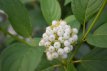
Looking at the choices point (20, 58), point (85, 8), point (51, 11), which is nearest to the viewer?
point (20, 58)

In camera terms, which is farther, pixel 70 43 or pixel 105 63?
pixel 105 63

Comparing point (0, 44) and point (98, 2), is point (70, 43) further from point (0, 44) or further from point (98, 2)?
point (0, 44)

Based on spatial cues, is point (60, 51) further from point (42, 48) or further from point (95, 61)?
point (95, 61)

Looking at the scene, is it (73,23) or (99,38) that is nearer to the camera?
(99,38)

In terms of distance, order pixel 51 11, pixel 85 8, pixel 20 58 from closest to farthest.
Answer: pixel 20 58
pixel 85 8
pixel 51 11

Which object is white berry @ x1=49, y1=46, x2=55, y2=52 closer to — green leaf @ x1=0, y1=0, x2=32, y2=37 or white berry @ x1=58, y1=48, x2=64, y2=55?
white berry @ x1=58, y1=48, x2=64, y2=55

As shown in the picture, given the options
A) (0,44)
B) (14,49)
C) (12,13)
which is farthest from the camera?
(0,44)

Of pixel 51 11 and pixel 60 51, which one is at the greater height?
pixel 51 11

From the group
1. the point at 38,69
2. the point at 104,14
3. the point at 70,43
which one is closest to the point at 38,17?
the point at 104,14

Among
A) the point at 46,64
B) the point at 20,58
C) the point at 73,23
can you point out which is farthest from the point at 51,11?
the point at 20,58
